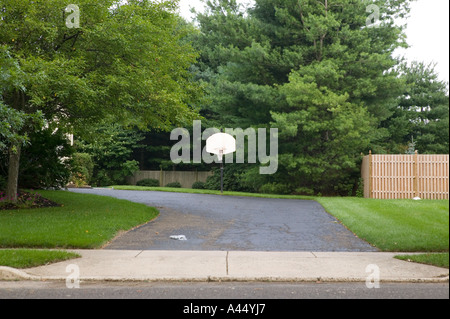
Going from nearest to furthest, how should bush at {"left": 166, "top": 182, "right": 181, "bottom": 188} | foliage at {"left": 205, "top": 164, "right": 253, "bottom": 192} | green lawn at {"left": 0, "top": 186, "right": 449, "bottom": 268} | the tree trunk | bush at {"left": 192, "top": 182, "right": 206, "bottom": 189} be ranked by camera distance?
1. green lawn at {"left": 0, "top": 186, "right": 449, "bottom": 268}
2. the tree trunk
3. foliage at {"left": 205, "top": 164, "right": 253, "bottom": 192}
4. bush at {"left": 192, "top": 182, "right": 206, "bottom": 189}
5. bush at {"left": 166, "top": 182, "right": 181, "bottom": 188}

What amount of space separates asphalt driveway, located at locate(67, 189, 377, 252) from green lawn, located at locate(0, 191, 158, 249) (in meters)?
0.45

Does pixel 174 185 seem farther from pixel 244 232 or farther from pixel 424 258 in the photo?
pixel 424 258

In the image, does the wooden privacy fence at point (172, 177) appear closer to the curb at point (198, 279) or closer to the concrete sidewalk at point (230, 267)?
the concrete sidewalk at point (230, 267)

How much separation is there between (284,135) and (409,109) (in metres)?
12.3

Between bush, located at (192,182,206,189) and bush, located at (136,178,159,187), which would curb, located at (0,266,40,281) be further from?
bush, located at (136,178,159,187)

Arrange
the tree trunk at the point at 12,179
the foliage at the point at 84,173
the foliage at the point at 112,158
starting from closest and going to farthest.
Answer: the tree trunk at the point at 12,179, the foliage at the point at 84,173, the foliage at the point at 112,158

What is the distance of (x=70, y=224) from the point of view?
36.0 feet

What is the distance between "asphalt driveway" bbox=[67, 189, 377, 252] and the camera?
9.25 m

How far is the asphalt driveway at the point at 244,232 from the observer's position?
9250mm

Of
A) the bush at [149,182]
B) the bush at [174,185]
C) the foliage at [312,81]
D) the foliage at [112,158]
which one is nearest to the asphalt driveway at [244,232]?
the foliage at [312,81]

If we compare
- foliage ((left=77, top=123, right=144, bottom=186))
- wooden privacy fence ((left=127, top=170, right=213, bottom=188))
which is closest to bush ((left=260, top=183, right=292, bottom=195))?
wooden privacy fence ((left=127, top=170, right=213, bottom=188))

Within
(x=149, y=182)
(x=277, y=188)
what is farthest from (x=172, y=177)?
(x=277, y=188)

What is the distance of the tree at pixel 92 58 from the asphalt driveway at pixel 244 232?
3.94 metres

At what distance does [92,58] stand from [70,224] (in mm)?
6276
